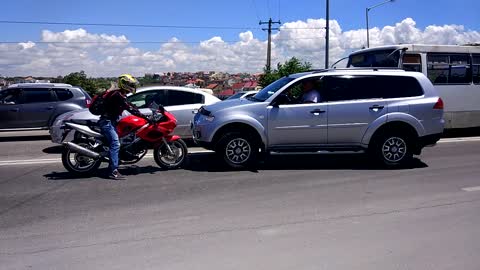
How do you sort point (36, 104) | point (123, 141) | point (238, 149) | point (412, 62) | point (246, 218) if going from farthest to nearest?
point (36, 104) → point (412, 62) → point (238, 149) → point (123, 141) → point (246, 218)

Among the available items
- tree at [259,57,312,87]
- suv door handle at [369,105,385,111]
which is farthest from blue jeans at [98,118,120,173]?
tree at [259,57,312,87]

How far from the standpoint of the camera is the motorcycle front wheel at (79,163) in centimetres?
857

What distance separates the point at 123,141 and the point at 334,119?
3.84 meters

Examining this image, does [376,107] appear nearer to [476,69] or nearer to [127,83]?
[127,83]

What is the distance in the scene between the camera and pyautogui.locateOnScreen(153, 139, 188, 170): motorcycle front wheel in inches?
359

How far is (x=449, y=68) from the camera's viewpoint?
1450 cm

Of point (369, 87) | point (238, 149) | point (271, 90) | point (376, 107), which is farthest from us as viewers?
point (271, 90)

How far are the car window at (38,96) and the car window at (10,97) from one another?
0.20 meters

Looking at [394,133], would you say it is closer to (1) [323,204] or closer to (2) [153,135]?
(1) [323,204]

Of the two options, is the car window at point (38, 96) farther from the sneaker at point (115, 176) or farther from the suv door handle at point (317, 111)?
the suv door handle at point (317, 111)

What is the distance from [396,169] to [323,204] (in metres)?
3.13

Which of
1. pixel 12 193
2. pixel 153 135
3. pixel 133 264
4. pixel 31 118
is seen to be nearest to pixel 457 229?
pixel 133 264

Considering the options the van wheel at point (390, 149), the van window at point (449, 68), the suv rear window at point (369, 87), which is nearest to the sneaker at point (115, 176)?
the suv rear window at point (369, 87)

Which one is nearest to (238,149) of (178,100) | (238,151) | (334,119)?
(238,151)
